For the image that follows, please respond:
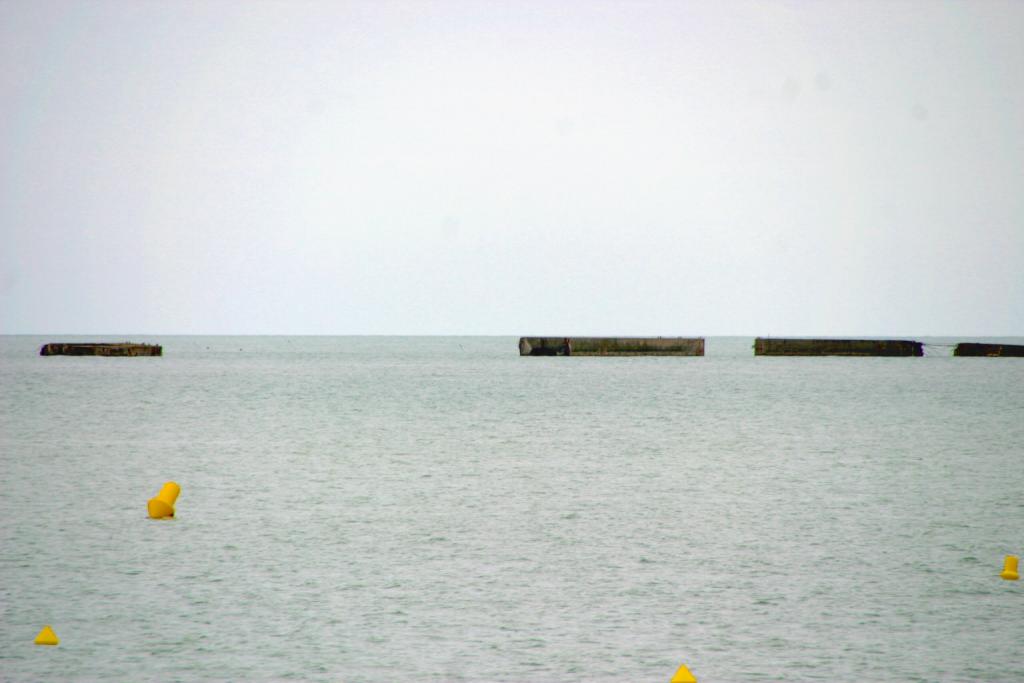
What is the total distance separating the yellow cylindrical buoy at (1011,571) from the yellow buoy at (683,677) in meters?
7.59

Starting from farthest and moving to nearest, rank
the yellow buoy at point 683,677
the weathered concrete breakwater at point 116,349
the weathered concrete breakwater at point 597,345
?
the weathered concrete breakwater at point 116,349, the weathered concrete breakwater at point 597,345, the yellow buoy at point 683,677

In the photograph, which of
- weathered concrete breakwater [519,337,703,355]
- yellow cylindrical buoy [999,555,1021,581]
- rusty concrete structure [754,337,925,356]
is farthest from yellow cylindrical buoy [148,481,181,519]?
rusty concrete structure [754,337,925,356]

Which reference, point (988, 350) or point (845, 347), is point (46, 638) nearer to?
point (845, 347)

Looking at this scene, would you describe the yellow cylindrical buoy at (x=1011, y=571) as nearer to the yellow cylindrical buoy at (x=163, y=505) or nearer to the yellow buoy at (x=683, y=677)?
the yellow buoy at (x=683, y=677)

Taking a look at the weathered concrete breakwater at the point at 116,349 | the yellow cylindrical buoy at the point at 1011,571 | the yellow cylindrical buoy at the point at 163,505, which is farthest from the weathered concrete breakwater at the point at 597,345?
the yellow cylindrical buoy at the point at 1011,571

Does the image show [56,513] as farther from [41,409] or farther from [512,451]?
[41,409]

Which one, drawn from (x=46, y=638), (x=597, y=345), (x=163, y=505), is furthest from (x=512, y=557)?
(x=597, y=345)

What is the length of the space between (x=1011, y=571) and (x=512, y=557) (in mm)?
7156

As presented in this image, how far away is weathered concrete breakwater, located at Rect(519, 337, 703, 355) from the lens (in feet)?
572

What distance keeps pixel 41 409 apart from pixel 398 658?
2168 inches

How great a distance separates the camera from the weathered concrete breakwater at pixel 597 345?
174 m

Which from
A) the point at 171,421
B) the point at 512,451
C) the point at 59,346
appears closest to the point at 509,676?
the point at 512,451

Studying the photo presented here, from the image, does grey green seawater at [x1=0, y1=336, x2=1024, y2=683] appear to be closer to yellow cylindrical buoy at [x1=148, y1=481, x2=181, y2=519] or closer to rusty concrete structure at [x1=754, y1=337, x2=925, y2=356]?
yellow cylindrical buoy at [x1=148, y1=481, x2=181, y2=519]

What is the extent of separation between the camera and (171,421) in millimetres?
52438
